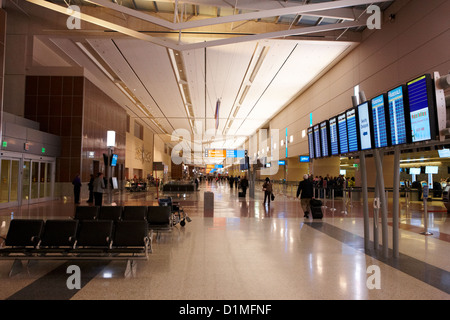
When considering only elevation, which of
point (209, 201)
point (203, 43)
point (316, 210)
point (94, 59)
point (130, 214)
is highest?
point (94, 59)

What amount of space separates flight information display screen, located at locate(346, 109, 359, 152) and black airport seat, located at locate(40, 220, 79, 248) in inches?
252

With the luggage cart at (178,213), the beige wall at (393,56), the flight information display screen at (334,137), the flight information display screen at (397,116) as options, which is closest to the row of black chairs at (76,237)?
the luggage cart at (178,213)

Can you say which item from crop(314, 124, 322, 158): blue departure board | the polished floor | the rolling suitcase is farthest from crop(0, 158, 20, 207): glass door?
crop(314, 124, 322, 158): blue departure board

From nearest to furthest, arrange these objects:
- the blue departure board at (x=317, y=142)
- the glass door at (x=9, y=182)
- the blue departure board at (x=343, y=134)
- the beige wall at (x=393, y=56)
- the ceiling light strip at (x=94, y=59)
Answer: the blue departure board at (x=343, y=134), the blue departure board at (x=317, y=142), the beige wall at (x=393, y=56), the glass door at (x=9, y=182), the ceiling light strip at (x=94, y=59)

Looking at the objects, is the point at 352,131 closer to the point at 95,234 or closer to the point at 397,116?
the point at 397,116

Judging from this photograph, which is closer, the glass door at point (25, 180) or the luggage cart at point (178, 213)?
the luggage cart at point (178, 213)

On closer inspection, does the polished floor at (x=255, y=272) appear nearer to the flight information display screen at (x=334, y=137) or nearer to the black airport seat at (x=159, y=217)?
the black airport seat at (x=159, y=217)

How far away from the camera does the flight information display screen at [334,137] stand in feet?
A: 29.3

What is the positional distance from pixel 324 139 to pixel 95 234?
6864 mm

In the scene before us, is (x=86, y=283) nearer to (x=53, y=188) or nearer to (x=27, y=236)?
(x=27, y=236)

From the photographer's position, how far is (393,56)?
1662 centimetres

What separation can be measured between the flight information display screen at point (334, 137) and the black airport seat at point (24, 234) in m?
7.28

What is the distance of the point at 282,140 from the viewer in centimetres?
3969

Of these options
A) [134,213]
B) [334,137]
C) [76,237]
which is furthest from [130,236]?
[334,137]
